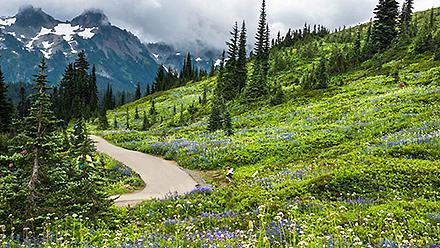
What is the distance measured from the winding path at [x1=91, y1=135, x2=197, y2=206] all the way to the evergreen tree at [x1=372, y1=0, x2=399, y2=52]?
47.0 m

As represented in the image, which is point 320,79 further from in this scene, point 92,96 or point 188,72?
point 188,72

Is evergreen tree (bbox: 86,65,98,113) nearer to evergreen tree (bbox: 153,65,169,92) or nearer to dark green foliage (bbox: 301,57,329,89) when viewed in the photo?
evergreen tree (bbox: 153,65,169,92)

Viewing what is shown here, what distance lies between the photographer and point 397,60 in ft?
166

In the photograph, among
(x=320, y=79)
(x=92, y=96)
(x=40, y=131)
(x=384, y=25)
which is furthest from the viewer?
(x=92, y=96)

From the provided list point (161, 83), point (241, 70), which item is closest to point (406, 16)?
point (241, 70)

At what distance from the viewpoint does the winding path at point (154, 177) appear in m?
17.2

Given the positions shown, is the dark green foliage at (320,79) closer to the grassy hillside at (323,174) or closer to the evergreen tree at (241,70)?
the grassy hillside at (323,174)

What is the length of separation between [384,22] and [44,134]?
6397 centimetres

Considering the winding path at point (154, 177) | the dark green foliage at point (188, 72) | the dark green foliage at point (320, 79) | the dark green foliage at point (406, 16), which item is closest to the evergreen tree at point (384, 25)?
the dark green foliage at point (406, 16)

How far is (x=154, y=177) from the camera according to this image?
21469 millimetres

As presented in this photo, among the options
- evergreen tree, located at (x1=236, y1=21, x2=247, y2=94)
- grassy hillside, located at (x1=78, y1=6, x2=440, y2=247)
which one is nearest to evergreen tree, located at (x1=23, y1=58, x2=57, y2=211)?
grassy hillside, located at (x1=78, y1=6, x2=440, y2=247)

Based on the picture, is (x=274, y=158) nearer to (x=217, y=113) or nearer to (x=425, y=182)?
(x=425, y=182)

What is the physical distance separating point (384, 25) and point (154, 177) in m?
54.8

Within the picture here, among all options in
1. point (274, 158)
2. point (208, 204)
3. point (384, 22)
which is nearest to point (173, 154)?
point (274, 158)
